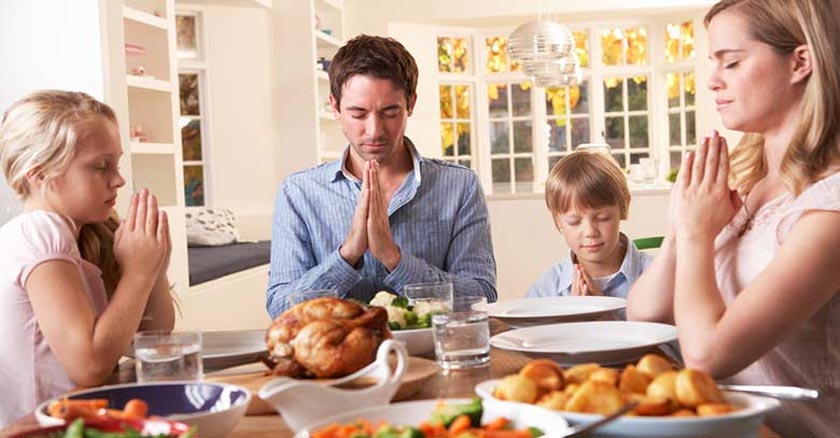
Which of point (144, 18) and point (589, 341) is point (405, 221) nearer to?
point (589, 341)

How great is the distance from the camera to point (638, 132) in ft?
34.8

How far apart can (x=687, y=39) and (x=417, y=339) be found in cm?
912

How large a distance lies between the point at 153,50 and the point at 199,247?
1.88 meters

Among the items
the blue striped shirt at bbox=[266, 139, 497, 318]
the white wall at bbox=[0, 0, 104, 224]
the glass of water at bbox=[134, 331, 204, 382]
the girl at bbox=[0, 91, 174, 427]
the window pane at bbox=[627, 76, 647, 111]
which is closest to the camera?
the glass of water at bbox=[134, 331, 204, 382]

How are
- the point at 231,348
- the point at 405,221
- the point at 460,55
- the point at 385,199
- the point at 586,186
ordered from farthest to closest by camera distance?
the point at 460,55
the point at 586,186
the point at 405,221
the point at 385,199
the point at 231,348

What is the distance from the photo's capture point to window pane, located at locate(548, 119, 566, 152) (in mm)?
10727

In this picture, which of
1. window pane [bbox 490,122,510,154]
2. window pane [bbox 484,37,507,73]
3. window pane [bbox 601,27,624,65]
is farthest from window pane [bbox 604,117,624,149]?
window pane [bbox 484,37,507,73]

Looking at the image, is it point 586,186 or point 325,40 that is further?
point 325,40

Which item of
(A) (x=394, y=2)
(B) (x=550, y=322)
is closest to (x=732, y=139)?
(A) (x=394, y=2)

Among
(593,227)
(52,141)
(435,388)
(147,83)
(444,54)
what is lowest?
(435,388)

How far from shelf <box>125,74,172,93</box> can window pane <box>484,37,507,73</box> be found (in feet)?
18.7

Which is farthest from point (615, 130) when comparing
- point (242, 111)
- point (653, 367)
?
point (653, 367)

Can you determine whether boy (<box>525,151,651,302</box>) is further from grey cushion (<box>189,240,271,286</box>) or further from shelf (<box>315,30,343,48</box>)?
shelf (<box>315,30,343,48</box>)

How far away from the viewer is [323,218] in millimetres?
2588
